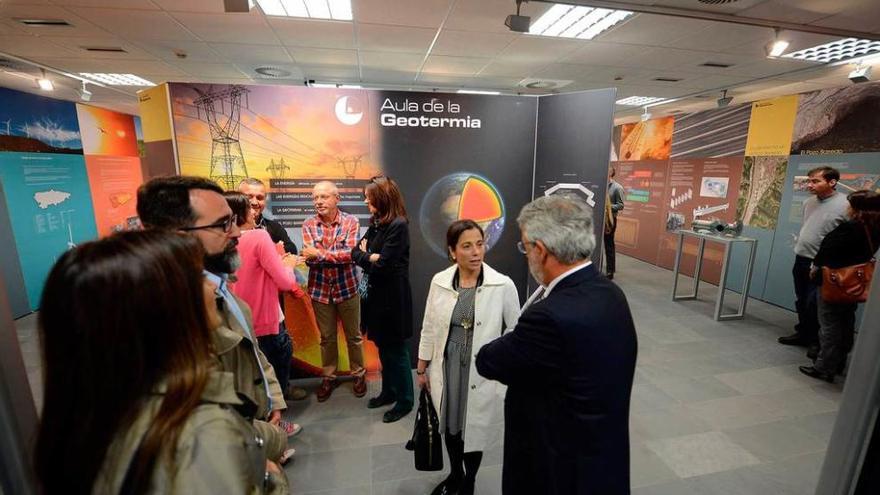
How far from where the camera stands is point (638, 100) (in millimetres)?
8453

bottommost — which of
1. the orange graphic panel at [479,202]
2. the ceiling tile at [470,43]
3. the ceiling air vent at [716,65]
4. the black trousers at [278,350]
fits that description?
the black trousers at [278,350]

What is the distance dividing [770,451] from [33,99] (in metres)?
9.62

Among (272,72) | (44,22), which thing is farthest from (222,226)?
(272,72)

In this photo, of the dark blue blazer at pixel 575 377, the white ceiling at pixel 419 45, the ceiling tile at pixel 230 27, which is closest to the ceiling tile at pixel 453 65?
the white ceiling at pixel 419 45

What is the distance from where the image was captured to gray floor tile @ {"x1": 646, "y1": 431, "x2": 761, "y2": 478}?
2481 mm

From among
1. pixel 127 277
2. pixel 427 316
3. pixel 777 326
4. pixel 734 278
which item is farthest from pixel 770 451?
pixel 734 278

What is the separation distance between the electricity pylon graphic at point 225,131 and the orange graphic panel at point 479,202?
1824mm

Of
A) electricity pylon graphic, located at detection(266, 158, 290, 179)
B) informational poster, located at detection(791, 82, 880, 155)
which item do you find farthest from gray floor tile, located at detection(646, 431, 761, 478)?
informational poster, located at detection(791, 82, 880, 155)

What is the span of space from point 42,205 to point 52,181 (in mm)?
380

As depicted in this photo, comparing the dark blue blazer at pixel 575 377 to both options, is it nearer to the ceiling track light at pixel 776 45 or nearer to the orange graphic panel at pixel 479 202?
the orange graphic panel at pixel 479 202

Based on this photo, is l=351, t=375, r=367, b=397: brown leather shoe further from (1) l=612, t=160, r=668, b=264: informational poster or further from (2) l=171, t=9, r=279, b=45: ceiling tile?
(1) l=612, t=160, r=668, b=264: informational poster

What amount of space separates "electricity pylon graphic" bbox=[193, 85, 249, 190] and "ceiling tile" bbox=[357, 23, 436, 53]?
6.11 feet

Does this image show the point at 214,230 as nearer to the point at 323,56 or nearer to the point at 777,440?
the point at 777,440

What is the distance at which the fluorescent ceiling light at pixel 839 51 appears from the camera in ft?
15.0
